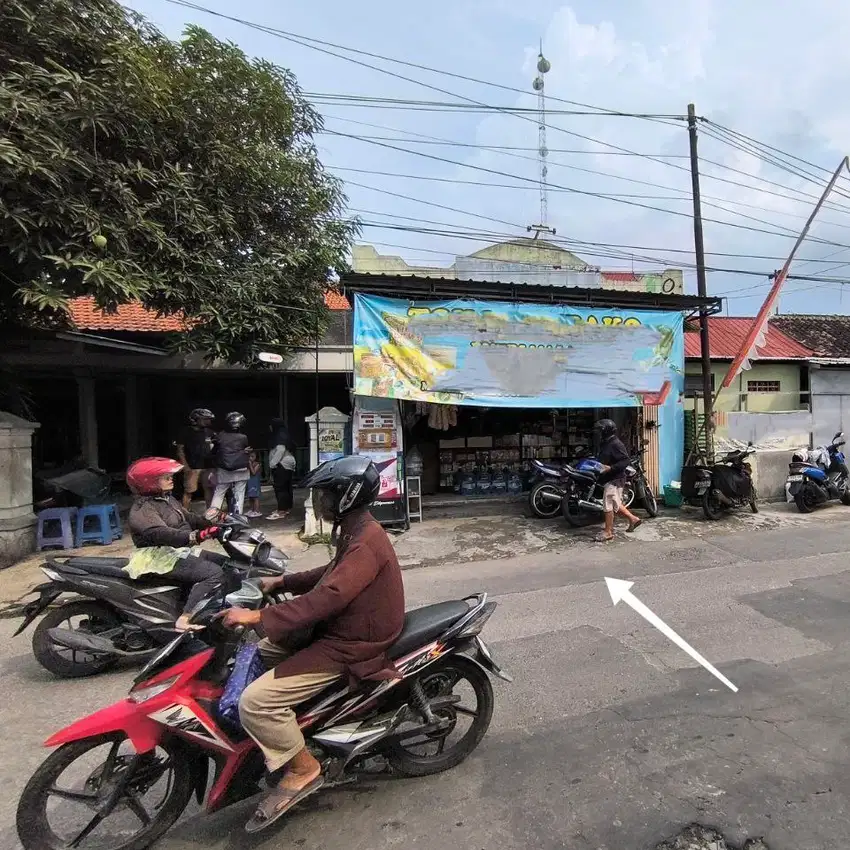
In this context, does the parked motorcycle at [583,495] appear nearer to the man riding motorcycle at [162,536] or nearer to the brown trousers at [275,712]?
the man riding motorcycle at [162,536]

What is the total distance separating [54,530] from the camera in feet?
24.2

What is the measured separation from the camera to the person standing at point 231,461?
8094 millimetres

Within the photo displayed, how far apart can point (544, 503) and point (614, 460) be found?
173cm

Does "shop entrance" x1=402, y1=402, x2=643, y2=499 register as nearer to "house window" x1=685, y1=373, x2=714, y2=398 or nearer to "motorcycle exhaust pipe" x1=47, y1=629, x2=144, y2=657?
"house window" x1=685, y1=373, x2=714, y2=398

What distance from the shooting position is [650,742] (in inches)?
117

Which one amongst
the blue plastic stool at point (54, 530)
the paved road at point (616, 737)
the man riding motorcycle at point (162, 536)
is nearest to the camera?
the paved road at point (616, 737)

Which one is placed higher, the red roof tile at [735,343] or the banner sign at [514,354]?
the red roof tile at [735,343]

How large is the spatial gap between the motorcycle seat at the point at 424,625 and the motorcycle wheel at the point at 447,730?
173mm

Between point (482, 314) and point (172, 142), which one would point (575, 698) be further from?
point (172, 142)

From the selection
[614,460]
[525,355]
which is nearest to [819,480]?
[614,460]

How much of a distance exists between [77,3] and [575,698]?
7.92 metres

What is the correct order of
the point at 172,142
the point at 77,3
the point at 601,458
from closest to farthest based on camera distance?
the point at 77,3 < the point at 172,142 < the point at 601,458

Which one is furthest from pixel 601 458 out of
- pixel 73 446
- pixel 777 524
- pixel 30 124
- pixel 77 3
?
pixel 73 446

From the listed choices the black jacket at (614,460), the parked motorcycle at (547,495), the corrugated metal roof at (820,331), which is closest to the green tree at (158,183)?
the parked motorcycle at (547,495)
